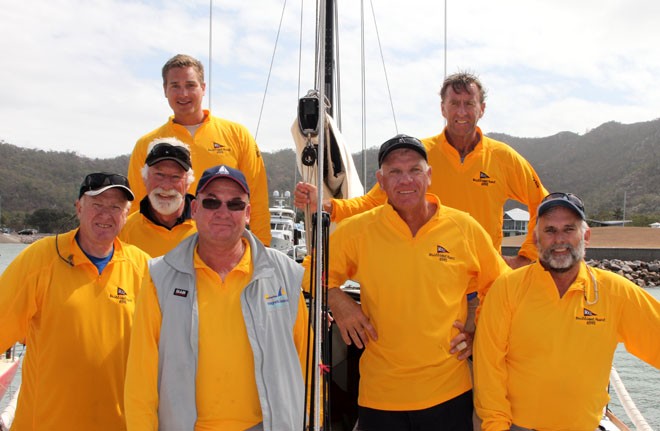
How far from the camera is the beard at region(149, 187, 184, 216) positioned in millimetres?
3525

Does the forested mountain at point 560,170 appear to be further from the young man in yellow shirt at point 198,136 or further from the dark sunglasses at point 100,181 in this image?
the dark sunglasses at point 100,181

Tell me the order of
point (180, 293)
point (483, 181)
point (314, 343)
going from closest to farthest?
point (180, 293) → point (314, 343) → point (483, 181)

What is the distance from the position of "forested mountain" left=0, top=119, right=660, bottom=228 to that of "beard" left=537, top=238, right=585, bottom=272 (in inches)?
2157

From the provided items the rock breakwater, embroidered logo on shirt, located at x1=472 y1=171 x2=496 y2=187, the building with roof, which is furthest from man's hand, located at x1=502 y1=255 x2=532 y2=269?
the building with roof

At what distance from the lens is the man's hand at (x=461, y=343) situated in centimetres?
317

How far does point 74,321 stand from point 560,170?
153 metres

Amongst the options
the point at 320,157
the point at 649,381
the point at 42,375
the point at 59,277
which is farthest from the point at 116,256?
the point at 649,381

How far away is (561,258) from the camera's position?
3031mm

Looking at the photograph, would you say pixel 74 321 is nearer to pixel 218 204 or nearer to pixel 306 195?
pixel 218 204

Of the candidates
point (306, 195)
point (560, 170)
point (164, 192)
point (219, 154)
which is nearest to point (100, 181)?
point (164, 192)

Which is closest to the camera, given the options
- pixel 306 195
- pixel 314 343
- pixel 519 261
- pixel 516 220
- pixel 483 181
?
pixel 314 343

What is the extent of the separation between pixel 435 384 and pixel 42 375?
A: 6.48 feet

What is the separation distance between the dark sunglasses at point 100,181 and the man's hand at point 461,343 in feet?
6.36

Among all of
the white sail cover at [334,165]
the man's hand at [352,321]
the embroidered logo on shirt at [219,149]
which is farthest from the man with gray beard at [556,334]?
the embroidered logo on shirt at [219,149]
